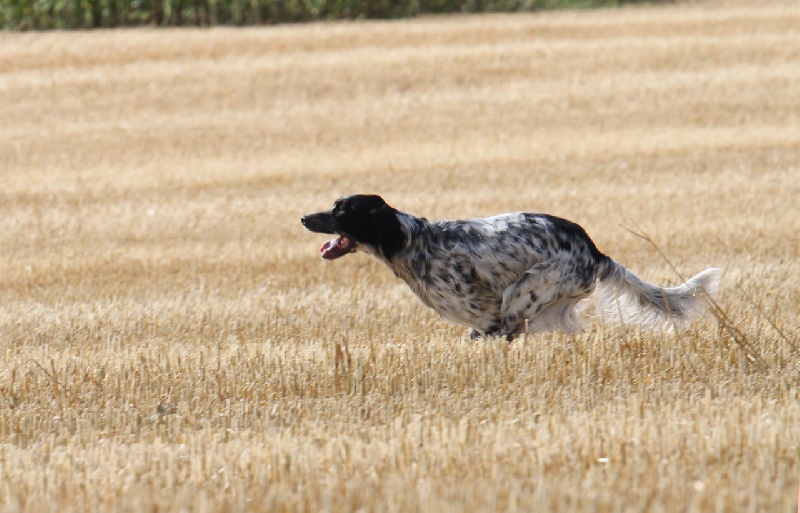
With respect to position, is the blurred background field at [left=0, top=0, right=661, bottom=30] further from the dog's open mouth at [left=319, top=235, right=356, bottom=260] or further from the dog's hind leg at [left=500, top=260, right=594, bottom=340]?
the dog's hind leg at [left=500, top=260, right=594, bottom=340]

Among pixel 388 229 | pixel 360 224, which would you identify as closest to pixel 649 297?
pixel 388 229

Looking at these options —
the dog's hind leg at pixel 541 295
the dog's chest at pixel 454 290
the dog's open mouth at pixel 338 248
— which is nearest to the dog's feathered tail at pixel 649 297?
the dog's hind leg at pixel 541 295

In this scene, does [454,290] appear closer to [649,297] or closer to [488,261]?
[488,261]

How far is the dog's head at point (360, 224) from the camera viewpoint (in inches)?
262

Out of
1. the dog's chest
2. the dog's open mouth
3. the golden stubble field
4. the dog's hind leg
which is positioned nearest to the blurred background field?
the golden stubble field

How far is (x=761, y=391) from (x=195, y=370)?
8.92 feet

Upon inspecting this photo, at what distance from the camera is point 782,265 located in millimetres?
9109

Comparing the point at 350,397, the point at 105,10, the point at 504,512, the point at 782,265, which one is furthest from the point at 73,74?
the point at 504,512

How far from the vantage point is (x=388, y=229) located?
664 centimetres

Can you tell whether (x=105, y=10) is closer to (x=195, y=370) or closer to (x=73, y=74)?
→ (x=73, y=74)

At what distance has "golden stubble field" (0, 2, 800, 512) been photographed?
438cm

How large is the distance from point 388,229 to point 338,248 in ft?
0.99

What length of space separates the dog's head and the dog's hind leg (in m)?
0.69

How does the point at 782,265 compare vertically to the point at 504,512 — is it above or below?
below
